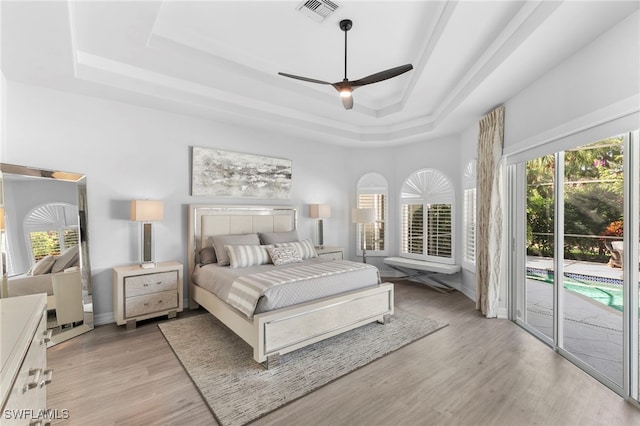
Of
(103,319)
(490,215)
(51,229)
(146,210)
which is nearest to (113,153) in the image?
(146,210)

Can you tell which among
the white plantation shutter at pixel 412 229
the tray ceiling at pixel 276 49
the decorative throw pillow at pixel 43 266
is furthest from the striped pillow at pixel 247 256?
the white plantation shutter at pixel 412 229

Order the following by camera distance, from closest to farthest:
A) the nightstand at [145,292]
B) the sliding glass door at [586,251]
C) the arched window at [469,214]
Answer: the sliding glass door at [586,251]
the nightstand at [145,292]
the arched window at [469,214]

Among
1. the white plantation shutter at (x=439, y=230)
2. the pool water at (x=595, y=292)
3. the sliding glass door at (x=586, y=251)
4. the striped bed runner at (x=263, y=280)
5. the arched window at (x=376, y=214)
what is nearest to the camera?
the sliding glass door at (x=586, y=251)

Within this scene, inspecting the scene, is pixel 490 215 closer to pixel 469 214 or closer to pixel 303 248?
pixel 469 214

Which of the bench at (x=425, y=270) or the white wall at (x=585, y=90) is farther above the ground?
the white wall at (x=585, y=90)

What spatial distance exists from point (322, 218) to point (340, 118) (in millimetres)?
1844

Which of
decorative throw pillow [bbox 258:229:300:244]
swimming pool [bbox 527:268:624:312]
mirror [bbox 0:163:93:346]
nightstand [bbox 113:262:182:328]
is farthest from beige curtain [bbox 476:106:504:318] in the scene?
mirror [bbox 0:163:93:346]

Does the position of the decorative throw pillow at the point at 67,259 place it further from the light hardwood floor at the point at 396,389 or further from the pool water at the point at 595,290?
the pool water at the point at 595,290

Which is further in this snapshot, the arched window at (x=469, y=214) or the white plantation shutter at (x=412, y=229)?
the white plantation shutter at (x=412, y=229)

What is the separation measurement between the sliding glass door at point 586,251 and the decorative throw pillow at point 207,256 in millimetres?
3950

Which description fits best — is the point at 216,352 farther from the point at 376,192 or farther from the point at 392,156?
the point at 392,156

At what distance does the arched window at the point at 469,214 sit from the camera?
473 centimetres

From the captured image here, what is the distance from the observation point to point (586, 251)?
2742mm

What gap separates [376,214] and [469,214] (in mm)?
1853
